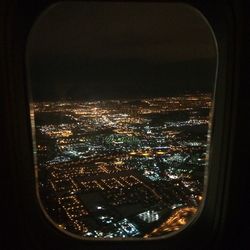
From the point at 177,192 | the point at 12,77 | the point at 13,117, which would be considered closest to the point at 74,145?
the point at 13,117

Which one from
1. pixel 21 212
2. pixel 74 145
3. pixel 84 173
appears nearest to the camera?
pixel 21 212

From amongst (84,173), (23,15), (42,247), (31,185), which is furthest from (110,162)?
(23,15)

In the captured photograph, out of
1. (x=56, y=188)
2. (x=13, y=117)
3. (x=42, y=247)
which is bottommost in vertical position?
(x=42, y=247)

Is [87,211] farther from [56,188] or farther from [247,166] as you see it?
[247,166]

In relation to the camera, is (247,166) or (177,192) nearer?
(247,166)

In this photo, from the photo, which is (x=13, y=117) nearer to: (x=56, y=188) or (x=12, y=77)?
(x=12, y=77)

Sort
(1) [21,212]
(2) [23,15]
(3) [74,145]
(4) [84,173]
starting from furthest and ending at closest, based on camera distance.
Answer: (4) [84,173] → (3) [74,145] → (1) [21,212] → (2) [23,15]

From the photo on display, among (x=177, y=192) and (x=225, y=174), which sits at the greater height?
(x=225, y=174)
